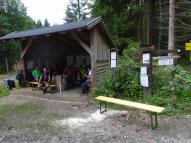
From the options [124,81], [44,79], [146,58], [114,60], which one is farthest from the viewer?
[44,79]

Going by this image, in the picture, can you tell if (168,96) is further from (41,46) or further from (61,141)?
(41,46)

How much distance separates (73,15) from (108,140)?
37915 millimetres

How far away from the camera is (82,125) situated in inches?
200

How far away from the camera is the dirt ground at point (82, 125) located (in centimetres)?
428

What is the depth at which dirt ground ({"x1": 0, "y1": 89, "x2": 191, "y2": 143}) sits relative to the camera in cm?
428

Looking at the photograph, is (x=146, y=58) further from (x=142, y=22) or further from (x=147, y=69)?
(x=142, y=22)

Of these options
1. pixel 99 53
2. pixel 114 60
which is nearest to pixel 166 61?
pixel 114 60

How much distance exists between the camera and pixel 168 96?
252 inches

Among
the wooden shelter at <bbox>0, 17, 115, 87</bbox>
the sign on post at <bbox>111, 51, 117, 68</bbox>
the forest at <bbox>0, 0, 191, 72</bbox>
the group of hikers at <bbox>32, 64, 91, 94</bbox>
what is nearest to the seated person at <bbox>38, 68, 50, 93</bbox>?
the group of hikers at <bbox>32, 64, 91, 94</bbox>

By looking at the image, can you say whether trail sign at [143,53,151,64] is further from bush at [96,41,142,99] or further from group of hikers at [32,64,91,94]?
group of hikers at [32,64,91,94]

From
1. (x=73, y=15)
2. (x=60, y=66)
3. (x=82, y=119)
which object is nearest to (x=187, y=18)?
(x=60, y=66)

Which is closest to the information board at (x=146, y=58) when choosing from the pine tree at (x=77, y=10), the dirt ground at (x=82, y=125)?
the dirt ground at (x=82, y=125)

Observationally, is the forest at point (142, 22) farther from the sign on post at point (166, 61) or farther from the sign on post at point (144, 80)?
the sign on post at point (144, 80)

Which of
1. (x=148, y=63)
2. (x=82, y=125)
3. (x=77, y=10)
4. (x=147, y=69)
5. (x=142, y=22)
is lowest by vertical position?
(x=82, y=125)
